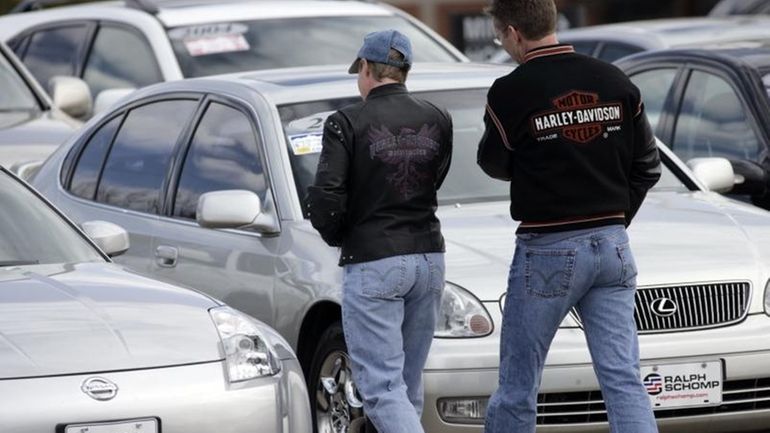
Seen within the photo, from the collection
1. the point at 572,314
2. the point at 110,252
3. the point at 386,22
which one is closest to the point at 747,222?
the point at 572,314

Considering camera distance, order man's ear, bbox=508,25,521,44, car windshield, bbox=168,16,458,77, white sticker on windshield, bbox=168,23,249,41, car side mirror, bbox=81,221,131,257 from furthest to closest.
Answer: white sticker on windshield, bbox=168,23,249,41 < car windshield, bbox=168,16,458,77 < car side mirror, bbox=81,221,131,257 < man's ear, bbox=508,25,521,44

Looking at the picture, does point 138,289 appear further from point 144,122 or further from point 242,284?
point 144,122

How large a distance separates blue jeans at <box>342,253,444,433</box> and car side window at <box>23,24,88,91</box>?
23.4 ft

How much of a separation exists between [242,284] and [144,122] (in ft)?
4.73

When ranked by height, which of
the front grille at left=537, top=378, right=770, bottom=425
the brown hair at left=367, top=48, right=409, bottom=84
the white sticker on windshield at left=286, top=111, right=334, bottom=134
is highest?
the brown hair at left=367, top=48, right=409, bottom=84

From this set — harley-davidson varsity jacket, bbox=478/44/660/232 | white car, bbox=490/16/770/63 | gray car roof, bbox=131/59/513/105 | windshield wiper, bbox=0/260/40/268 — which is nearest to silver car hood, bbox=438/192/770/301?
gray car roof, bbox=131/59/513/105

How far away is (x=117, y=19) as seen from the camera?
12781mm

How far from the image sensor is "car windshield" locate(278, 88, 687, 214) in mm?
7789

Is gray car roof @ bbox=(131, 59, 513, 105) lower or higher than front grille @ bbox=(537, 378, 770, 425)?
higher

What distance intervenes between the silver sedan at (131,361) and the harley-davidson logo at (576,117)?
1134 millimetres

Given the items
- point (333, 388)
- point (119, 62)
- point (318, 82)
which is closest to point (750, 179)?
point (318, 82)

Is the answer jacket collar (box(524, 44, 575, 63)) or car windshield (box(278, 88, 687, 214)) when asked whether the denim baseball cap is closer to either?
jacket collar (box(524, 44, 575, 63))

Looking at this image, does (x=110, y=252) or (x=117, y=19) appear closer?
(x=110, y=252)

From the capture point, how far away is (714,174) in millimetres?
8266
